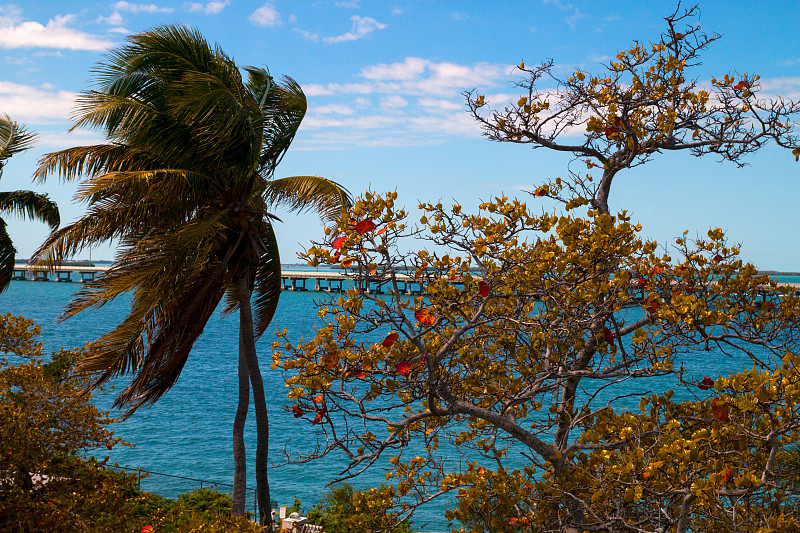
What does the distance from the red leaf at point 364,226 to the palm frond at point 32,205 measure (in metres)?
Result: 11.1

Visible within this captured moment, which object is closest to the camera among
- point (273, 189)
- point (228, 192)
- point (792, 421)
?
point (792, 421)

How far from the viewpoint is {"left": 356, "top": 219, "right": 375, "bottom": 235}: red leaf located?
650 centimetres

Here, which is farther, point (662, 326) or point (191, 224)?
point (191, 224)

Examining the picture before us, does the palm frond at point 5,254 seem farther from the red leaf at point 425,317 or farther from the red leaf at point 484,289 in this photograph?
the red leaf at point 484,289

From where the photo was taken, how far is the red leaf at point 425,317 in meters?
6.43

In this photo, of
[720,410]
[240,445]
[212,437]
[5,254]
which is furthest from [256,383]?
[212,437]

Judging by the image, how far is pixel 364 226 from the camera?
6.50 m

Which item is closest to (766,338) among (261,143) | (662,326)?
(662,326)

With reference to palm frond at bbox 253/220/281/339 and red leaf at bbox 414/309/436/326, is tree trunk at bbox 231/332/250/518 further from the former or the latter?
red leaf at bbox 414/309/436/326

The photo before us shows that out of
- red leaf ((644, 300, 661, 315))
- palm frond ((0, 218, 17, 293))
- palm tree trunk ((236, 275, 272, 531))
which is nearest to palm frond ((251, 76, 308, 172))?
palm tree trunk ((236, 275, 272, 531))

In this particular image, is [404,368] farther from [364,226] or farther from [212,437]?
[212,437]

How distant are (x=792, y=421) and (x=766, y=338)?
6.96ft

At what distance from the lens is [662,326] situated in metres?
6.43

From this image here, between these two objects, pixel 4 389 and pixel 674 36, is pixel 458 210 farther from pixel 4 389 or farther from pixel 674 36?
pixel 4 389
